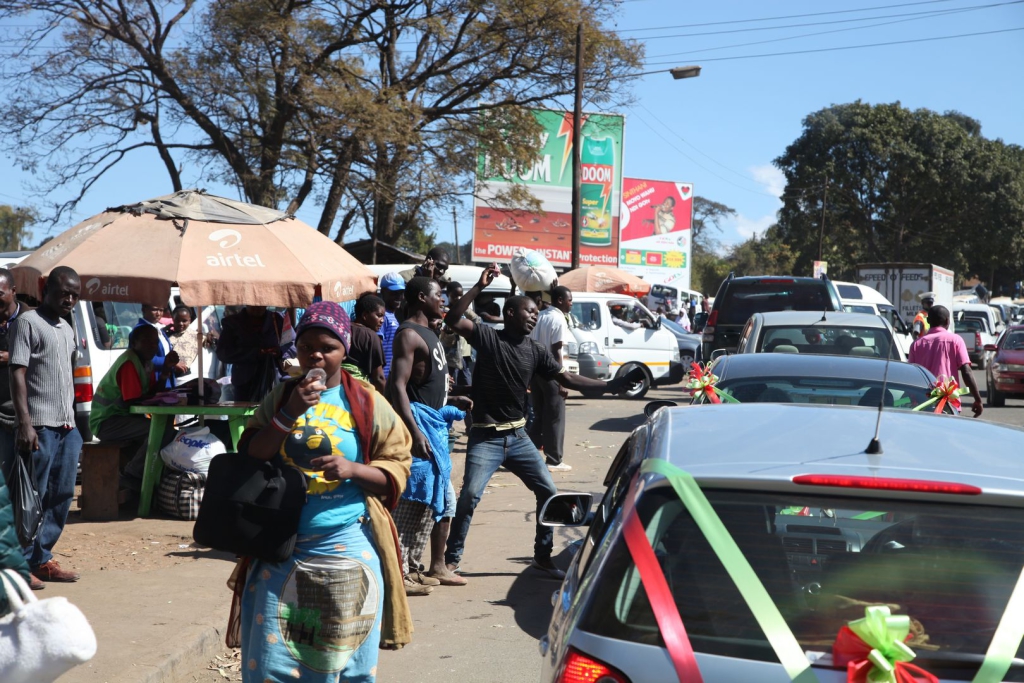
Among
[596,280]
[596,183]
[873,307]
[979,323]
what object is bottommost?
[979,323]

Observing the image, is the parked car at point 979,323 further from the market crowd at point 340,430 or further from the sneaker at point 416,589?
the sneaker at point 416,589

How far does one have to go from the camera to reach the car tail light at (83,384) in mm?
8945

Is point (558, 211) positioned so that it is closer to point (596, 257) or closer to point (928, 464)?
point (596, 257)

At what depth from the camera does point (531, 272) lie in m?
8.73

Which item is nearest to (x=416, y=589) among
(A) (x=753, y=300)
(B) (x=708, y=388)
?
(B) (x=708, y=388)

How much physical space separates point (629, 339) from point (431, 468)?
43.8 feet

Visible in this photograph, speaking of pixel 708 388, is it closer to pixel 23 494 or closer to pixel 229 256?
pixel 229 256

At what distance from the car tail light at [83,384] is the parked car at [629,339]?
1133 centimetres

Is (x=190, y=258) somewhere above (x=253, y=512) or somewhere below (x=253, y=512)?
above

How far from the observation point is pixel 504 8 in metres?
22.7

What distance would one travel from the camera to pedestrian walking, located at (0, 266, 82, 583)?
5977 mm

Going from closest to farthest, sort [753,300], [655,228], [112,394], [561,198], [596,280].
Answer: [112,394] → [753,300] → [596,280] → [561,198] → [655,228]

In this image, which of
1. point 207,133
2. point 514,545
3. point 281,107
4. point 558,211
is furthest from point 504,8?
point 514,545

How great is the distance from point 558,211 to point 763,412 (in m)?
34.0
